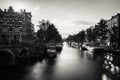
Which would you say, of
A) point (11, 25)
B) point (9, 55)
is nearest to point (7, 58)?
point (9, 55)

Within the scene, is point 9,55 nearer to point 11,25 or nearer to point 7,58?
point 7,58

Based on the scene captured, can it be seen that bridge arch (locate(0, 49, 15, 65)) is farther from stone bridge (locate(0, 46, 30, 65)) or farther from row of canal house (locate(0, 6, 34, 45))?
row of canal house (locate(0, 6, 34, 45))

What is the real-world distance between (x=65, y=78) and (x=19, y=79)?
841 cm

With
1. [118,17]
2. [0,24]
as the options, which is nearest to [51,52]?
[0,24]

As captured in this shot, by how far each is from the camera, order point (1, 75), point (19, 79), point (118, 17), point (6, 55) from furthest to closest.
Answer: point (118, 17), point (6, 55), point (1, 75), point (19, 79)

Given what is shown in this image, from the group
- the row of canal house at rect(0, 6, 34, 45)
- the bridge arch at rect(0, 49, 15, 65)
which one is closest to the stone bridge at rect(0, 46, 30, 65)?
the bridge arch at rect(0, 49, 15, 65)

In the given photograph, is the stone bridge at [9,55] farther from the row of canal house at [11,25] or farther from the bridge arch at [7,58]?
the row of canal house at [11,25]

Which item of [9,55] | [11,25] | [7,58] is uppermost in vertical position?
[11,25]

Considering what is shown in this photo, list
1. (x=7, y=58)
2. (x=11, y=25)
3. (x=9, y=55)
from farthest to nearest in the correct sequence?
(x=11, y=25), (x=7, y=58), (x=9, y=55)

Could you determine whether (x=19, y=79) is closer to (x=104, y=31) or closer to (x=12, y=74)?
(x=12, y=74)

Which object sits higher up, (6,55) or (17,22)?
(17,22)

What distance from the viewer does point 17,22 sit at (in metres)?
75.8

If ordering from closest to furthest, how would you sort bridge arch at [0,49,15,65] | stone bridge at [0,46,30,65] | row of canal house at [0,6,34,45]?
stone bridge at [0,46,30,65] → bridge arch at [0,49,15,65] → row of canal house at [0,6,34,45]

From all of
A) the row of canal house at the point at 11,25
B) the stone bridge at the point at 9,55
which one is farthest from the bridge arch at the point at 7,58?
the row of canal house at the point at 11,25
